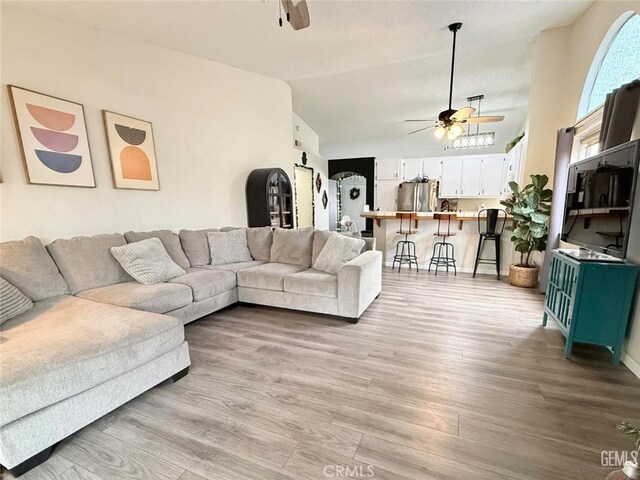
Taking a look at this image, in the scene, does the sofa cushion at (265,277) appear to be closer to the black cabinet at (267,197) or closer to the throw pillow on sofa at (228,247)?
the throw pillow on sofa at (228,247)

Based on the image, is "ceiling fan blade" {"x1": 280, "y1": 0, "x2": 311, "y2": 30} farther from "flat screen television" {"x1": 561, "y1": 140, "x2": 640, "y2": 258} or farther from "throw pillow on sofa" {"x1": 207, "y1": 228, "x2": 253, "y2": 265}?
"throw pillow on sofa" {"x1": 207, "y1": 228, "x2": 253, "y2": 265}

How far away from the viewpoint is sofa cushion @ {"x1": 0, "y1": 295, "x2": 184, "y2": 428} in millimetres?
1263

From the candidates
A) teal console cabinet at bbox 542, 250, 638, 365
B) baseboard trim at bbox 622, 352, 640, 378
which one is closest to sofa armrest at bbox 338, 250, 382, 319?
teal console cabinet at bbox 542, 250, 638, 365

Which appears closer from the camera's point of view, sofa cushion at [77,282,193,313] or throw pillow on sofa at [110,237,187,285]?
sofa cushion at [77,282,193,313]

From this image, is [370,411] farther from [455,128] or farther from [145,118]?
[455,128]

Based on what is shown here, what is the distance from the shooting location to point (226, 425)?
154 centimetres

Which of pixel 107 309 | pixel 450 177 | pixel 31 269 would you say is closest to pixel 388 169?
pixel 450 177

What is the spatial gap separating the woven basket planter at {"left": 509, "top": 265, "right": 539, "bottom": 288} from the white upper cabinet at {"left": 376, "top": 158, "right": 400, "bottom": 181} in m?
3.46

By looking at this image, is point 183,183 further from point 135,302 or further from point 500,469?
point 500,469

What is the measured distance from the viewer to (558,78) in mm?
3584

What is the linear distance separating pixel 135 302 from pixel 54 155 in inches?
61.9

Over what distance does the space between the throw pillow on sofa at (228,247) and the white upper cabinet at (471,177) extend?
579 centimetres

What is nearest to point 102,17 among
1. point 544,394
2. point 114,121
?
point 114,121

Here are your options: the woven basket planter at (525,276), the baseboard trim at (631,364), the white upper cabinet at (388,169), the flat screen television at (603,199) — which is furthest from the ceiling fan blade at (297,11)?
the white upper cabinet at (388,169)
